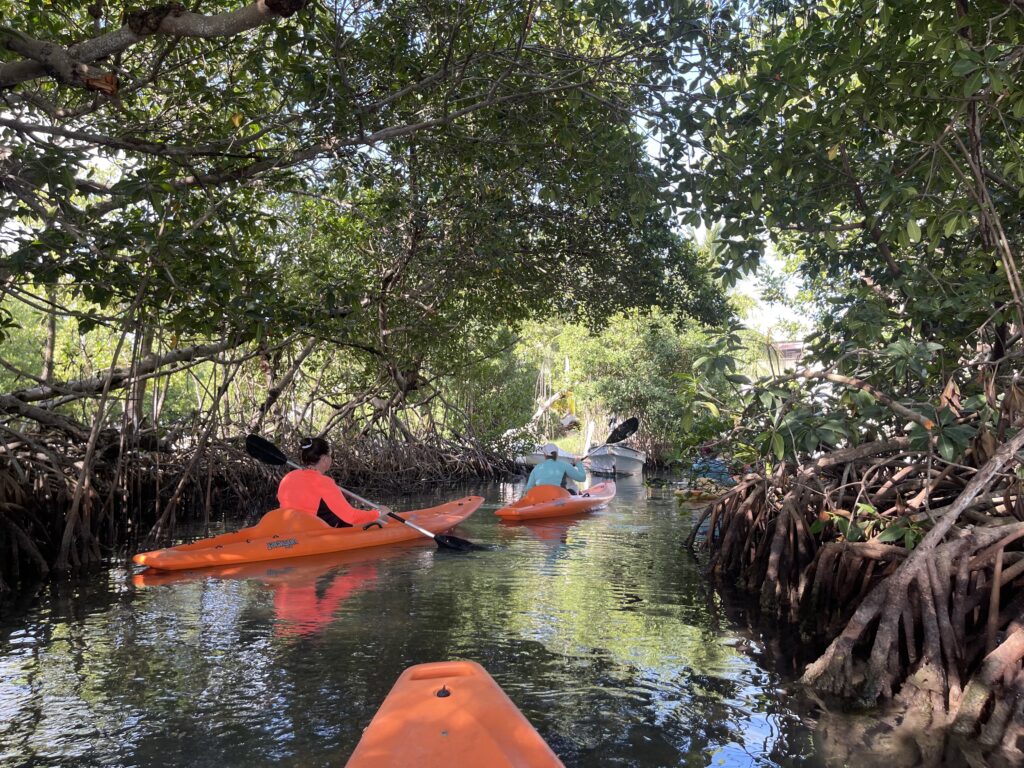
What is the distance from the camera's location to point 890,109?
192 inches

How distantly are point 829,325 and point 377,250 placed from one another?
6.86 meters

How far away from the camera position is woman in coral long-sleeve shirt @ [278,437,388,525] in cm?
739

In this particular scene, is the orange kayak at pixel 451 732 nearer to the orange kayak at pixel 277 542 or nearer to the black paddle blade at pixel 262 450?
the orange kayak at pixel 277 542

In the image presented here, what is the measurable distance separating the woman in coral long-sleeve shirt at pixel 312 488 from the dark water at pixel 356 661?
22.5 inches

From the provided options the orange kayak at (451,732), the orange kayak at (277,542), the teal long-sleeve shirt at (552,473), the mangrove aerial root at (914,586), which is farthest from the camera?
the teal long-sleeve shirt at (552,473)

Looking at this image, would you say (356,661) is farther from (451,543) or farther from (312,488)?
(451,543)

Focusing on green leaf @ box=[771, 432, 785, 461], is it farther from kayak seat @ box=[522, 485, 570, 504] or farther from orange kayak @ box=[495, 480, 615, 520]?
kayak seat @ box=[522, 485, 570, 504]

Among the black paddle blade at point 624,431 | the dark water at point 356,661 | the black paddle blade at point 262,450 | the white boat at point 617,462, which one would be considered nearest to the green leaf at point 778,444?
the dark water at point 356,661

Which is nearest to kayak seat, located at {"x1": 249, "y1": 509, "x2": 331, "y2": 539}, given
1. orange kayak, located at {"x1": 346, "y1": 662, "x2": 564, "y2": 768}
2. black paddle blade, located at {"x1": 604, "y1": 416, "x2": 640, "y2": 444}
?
orange kayak, located at {"x1": 346, "y1": 662, "x2": 564, "y2": 768}

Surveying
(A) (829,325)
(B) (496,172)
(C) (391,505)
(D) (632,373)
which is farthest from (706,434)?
(D) (632,373)

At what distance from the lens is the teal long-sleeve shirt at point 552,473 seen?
440 inches

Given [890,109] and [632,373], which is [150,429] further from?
[632,373]

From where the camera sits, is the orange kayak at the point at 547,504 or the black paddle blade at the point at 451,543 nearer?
the black paddle blade at the point at 451,543

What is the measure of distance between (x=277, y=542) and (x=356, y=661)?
3073 millimetres
